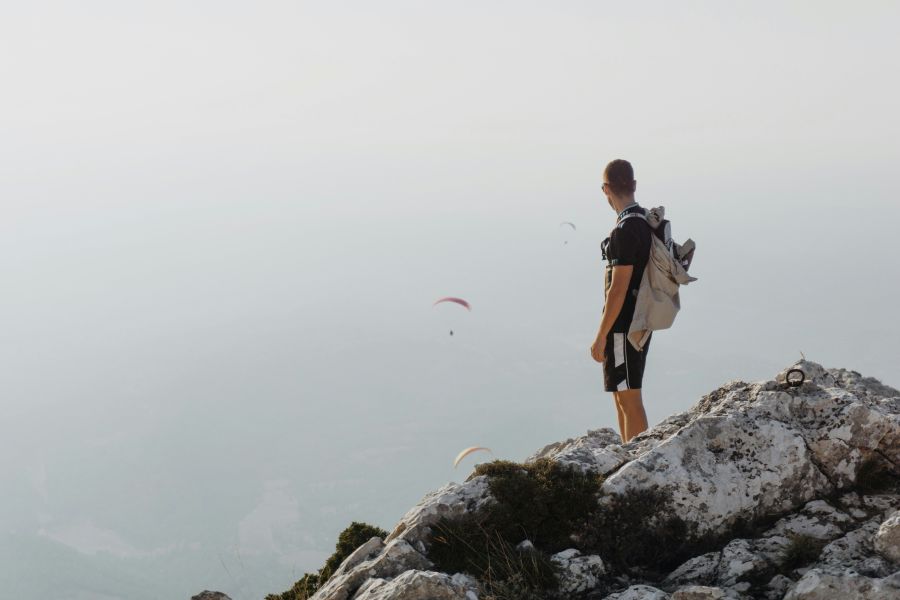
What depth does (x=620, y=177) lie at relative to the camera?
9.21 meters

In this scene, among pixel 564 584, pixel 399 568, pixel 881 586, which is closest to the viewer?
pixel 881 586

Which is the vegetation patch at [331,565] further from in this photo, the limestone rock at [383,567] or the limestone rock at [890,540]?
the limestone rock at [890,540]

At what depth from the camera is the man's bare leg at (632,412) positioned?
381 inches

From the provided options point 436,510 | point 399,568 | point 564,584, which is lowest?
point 564,584

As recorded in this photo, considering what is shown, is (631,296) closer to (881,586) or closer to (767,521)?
(767,521)

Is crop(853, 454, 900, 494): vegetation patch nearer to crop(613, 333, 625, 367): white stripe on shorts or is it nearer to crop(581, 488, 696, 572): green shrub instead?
crop(581, 488, 696, 572): green shrub

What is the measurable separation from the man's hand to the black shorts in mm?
50

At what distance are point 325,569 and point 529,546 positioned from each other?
3524 mm

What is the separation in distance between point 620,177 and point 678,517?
4098 millimetres

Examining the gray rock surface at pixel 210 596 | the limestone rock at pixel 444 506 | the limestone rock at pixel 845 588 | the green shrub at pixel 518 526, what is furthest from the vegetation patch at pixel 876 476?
the gray rock surface at pixel 210 596

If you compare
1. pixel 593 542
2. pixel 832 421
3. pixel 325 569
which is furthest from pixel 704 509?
pixel 325 569

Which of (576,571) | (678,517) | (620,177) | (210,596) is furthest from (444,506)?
(620,177)

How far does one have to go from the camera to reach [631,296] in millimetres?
9359

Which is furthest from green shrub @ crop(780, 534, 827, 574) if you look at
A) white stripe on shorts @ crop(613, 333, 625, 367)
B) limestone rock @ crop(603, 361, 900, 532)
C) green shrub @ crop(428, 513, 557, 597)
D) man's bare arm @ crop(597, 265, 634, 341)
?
white stripe on shorts @ crop(613, 333, 625, 367)
